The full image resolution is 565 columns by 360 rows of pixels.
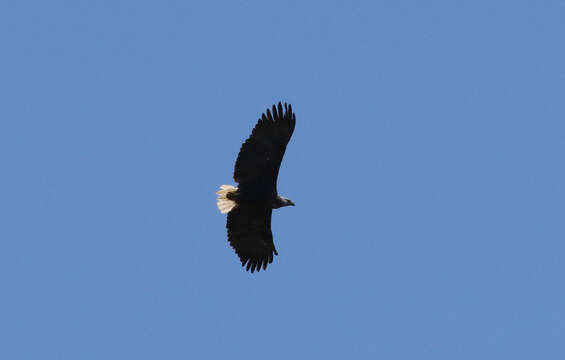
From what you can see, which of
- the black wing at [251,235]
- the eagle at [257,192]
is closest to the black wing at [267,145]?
the eagle at [257,192]

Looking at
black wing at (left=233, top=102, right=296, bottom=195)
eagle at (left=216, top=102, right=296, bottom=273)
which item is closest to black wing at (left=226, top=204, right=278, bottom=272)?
eagle at (left=216, top=102, right=296, bottom=273)

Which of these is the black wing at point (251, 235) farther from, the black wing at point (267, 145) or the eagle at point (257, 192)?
the black wing at point (267, 145)

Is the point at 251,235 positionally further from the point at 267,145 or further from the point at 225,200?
the point at 267,145

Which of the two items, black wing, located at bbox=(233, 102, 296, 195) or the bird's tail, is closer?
black wing, located at bbox=(233, 102, 296, 195)

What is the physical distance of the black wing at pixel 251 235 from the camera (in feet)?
71.7

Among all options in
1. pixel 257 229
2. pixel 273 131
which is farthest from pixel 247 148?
pixel 257 229

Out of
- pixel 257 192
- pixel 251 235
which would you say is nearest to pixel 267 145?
pixel 257 192

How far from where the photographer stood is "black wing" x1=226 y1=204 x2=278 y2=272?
71.7ft

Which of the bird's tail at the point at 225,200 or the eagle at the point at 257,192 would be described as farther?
the bird's tail at the point at 225,200

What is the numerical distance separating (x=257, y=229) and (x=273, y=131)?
253 centimetres

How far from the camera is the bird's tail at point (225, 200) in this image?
21469 millimetres

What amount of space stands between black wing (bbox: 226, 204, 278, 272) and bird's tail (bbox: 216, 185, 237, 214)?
15 cm

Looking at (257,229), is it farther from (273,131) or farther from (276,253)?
(273,131)

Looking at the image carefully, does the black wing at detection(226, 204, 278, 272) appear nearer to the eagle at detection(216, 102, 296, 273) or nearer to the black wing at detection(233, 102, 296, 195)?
the eagle at detection(216, 102, 296, 273)
